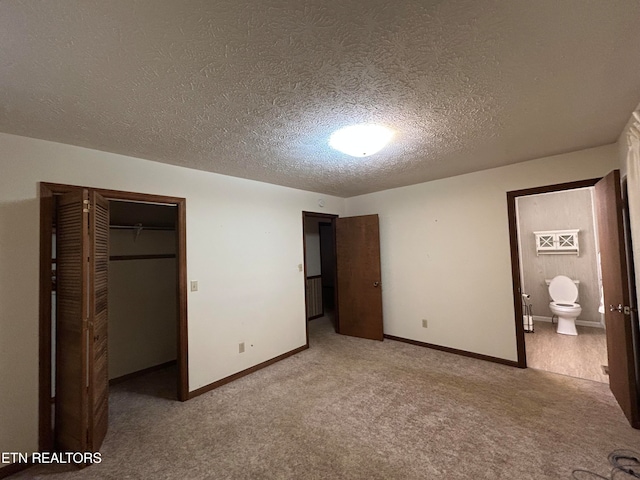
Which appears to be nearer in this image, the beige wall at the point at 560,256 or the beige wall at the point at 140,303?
the beige wall at the point at 140,303

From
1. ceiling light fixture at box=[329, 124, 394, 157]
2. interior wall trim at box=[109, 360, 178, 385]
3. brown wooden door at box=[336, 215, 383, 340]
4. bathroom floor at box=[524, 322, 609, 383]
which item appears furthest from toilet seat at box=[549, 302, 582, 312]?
interior wall trim at box=[109, 360, 178, 385]

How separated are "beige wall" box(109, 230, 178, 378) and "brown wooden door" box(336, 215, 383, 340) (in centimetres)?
256

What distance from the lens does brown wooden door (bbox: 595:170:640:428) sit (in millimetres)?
2070

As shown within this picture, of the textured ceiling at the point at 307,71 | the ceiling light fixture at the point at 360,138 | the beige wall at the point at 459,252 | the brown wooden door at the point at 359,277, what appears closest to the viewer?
Result: the textured ceiling at the point at 307,71

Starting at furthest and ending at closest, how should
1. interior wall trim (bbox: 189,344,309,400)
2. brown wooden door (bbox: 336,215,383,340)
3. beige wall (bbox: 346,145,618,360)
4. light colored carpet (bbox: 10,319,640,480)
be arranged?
1. brown wooden door (bbox: 336,215,383,340)
2. beige wall (bbox: 346,145,618,360)
3. interior wall trim (bbox: 189,344,309,400)
4. light colored carpet (bbox: 10,319,640,480)

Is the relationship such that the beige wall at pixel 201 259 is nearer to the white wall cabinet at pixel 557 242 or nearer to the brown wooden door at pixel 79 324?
the brown wooden door at pixel 79 324

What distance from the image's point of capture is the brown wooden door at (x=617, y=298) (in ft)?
6.79

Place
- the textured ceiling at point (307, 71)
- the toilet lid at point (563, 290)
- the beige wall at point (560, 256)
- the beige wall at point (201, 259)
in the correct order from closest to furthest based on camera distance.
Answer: the textured ceiling at point (307, 71)
the beige wall at point (201, 259)
the toilet lid at point (563, 290)
the beige wall at point (560, 256)

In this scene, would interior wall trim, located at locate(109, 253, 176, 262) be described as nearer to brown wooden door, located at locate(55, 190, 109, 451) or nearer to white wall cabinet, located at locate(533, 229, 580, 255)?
brown wooden door, located at locate(55, 190, 109, 451)

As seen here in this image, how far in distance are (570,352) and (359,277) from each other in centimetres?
290

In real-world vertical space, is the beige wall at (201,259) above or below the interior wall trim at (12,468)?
above

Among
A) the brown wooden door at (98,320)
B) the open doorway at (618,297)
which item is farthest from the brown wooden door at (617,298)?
the brown wooden door at (98,320)

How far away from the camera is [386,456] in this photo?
1.85 m

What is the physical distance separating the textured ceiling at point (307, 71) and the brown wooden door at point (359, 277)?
214 centimetres
